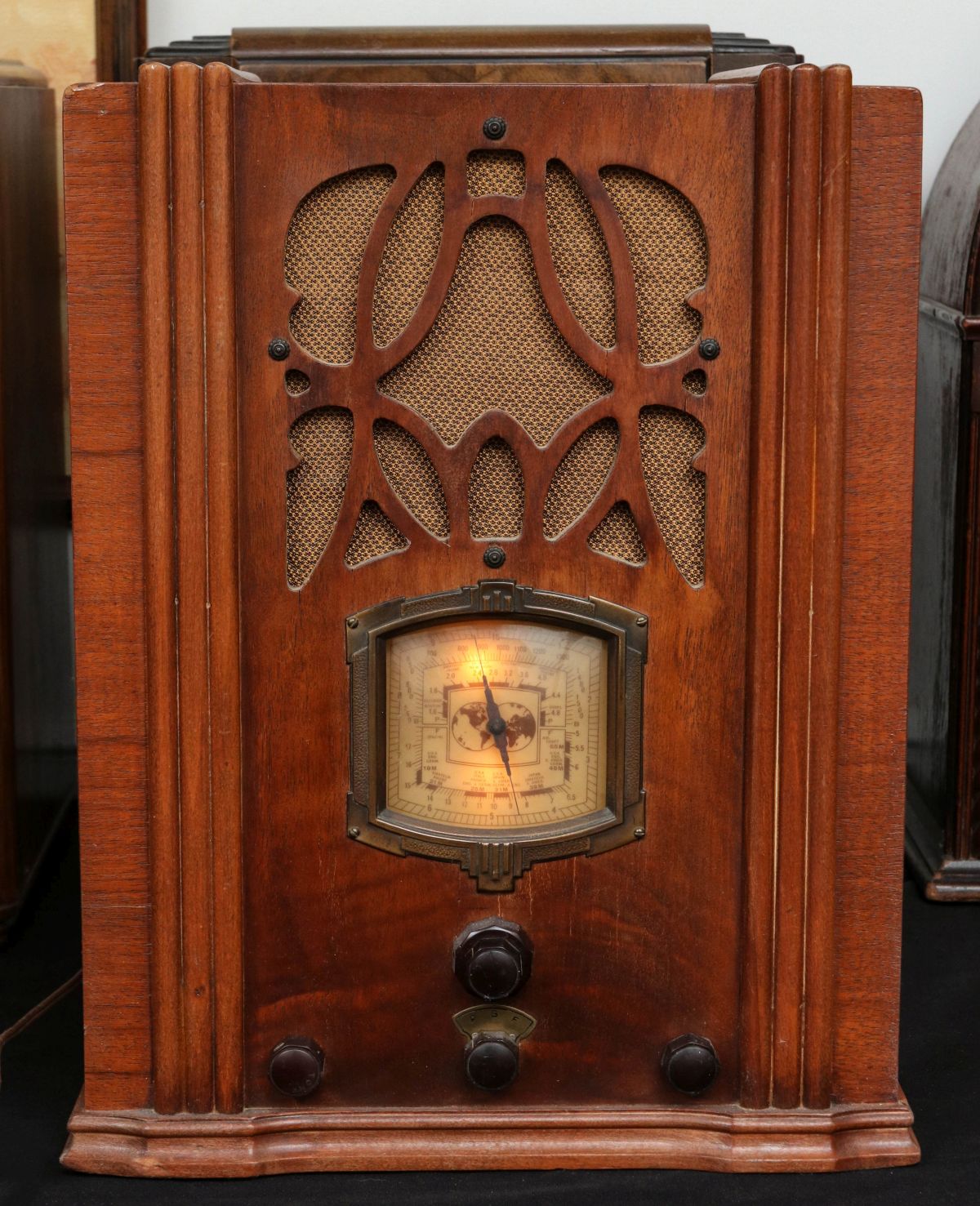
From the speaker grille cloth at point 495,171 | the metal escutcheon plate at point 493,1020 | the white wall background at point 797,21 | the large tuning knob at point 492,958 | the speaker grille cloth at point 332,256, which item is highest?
the white wall background at point 797,21

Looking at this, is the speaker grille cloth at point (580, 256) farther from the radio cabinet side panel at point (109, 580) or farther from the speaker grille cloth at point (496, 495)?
the radio cabinet side panel at point (109, 580)

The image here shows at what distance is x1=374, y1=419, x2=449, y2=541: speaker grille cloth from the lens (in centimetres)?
140

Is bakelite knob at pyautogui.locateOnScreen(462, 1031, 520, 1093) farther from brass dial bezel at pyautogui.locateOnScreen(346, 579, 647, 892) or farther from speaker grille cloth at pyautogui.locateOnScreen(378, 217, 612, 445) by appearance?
speaker grille cloth at pyautogui.locateOnScreen(378, 217, 612, 445)

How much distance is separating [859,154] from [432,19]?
0.89 metres

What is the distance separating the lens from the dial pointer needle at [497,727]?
56.7 inches

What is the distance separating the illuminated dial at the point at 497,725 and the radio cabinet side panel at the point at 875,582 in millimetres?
220

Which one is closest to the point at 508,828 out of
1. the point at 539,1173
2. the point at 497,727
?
the point at 497,727

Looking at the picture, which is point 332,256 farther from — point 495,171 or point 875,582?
point 875,582

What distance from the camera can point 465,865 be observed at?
1443 mm

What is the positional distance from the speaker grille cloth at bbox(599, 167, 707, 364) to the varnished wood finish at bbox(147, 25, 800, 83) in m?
0.14

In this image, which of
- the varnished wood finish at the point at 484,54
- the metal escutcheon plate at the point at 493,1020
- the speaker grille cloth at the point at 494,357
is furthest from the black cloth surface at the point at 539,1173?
the varnished wood finish at the point at 484,54

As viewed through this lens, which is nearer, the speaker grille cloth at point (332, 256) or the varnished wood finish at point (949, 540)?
the speaker grille cloth at point (332, 256)

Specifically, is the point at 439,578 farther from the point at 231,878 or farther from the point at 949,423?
the point at 949,423

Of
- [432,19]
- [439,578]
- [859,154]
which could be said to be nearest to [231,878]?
[439,578]
